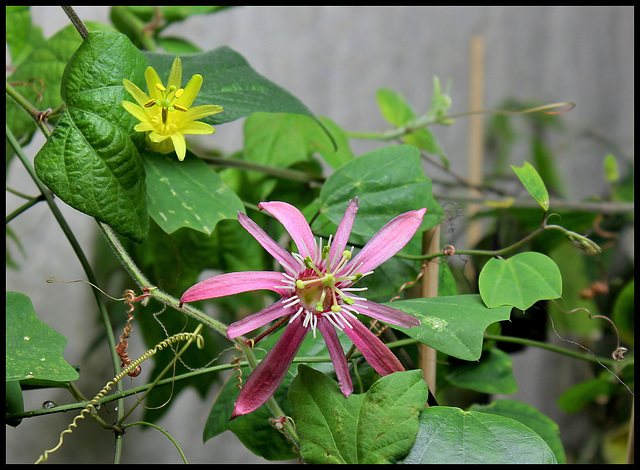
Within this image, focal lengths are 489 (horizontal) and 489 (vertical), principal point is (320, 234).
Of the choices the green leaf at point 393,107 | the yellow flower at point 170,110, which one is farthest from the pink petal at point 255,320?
the green leaf at point 393,107

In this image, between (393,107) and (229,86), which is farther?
(393,107)

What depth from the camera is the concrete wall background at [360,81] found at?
0.62 metres

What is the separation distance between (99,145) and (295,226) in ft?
0.40

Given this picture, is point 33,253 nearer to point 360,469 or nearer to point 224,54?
point 224,54

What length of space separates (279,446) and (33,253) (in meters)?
0.47

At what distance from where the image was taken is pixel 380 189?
0.36 meters

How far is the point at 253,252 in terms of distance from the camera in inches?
18.1

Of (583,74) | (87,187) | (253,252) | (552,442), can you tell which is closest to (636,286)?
(552,442)

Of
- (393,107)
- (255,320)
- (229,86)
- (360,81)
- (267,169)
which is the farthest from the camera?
(360,81)

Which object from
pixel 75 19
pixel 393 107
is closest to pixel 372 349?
pixel 75 19

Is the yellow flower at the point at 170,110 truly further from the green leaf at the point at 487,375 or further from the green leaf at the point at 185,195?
the green leaf at the point at 487,375

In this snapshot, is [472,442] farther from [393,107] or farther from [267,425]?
[393,107]

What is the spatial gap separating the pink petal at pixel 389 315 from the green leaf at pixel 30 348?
155 millimetres

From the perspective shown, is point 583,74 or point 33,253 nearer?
point 33,253
